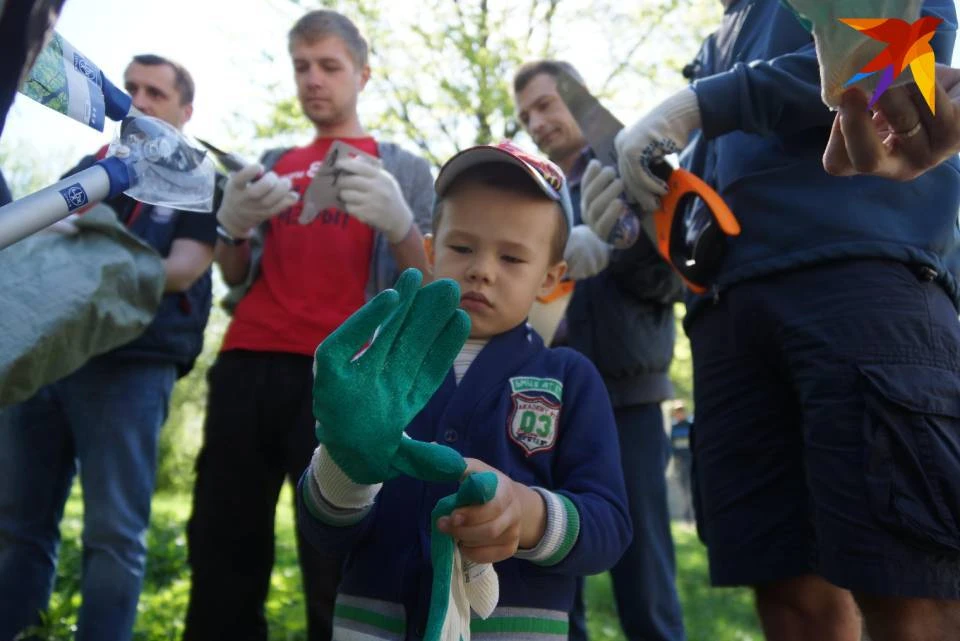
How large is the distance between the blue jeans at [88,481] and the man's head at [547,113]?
4.86ft

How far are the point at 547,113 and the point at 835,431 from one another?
→ 187 centimetres

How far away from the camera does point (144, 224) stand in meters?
2.61

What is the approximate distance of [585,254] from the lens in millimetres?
2521

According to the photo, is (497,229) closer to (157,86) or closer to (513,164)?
(513,164)

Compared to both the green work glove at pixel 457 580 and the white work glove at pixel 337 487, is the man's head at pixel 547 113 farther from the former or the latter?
the green work glove at pixel 457 580

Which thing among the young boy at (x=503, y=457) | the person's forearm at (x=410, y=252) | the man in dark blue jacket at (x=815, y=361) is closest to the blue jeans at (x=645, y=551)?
the man in dark blue jacket at (x=815, y=361)

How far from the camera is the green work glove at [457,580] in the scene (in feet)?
3.37

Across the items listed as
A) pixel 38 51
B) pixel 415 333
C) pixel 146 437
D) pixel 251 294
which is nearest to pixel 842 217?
pixel 415 333

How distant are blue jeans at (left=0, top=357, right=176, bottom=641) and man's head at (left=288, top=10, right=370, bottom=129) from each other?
888 millimetres

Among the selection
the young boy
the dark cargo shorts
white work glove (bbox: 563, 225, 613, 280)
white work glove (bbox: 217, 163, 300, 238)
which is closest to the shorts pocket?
the dark cargo shorts

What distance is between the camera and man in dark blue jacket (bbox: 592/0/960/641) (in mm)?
1438

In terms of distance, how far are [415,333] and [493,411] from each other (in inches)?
16.0

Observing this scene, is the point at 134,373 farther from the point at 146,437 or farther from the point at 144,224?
the point at 144,224

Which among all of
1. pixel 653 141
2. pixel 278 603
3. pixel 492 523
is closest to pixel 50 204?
pixel 492 523
